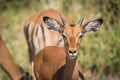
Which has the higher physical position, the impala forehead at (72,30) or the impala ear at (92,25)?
the impala forehead at (72,30)

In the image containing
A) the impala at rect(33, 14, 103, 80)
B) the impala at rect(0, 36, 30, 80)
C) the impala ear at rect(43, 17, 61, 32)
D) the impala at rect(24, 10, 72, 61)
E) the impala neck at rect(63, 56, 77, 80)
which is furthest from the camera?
the impala at rect(24, 10, 72, 61)

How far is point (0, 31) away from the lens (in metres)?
14.8

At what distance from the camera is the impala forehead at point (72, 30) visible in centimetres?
762

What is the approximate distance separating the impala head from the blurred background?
108 inches

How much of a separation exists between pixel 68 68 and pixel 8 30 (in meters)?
6.88

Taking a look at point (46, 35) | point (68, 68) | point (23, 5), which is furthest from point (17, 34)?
point (68, 68)

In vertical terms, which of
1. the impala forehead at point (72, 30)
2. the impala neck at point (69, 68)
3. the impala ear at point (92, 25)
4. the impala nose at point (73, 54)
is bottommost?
the impala neck at point (69, 68)

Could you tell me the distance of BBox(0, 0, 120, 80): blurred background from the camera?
11.1 metres

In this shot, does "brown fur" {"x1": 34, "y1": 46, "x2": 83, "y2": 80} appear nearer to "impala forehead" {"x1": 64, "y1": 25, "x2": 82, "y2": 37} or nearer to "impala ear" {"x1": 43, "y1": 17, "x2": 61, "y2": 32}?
"impala ear" {"x1": 43, "y1": 17, "x2": 61, "y2": 32}

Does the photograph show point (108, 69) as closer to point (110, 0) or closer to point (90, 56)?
point (90, 56)

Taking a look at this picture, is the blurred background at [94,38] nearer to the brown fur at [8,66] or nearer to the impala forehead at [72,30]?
the brown fur at [8,66]

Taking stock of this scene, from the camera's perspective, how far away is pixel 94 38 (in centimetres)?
1194

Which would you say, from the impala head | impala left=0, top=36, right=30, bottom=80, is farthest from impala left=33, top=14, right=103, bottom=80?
impala left=0, top=36, right=30, bottom=80

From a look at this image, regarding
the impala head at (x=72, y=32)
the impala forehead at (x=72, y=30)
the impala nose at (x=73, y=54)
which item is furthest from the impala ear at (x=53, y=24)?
the impala nose at (x=73, y=54)
